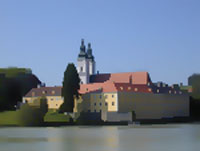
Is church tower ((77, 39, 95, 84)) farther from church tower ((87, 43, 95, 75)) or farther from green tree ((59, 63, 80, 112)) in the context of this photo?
green tree ((59, 63, 80, 112))

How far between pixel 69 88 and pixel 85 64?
3287 centimetres

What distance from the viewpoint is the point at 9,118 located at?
233ft

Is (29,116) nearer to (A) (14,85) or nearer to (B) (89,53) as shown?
(A) (14,85)

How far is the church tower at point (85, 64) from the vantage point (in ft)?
358

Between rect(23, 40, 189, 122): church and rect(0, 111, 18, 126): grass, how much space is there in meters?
4.51

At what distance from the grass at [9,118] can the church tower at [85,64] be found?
37170 mm

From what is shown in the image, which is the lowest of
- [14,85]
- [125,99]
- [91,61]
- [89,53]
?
[125,99]

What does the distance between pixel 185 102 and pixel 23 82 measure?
30.6 m

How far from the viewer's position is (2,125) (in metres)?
71.7

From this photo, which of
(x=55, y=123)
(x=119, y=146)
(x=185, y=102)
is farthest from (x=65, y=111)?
(x=119, y=146)

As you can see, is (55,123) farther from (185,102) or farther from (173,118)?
(185,102)

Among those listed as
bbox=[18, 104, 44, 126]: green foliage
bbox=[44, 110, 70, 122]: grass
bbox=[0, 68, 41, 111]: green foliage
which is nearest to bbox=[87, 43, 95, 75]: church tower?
bbox=[0, 68, 41, 111]: green foliage

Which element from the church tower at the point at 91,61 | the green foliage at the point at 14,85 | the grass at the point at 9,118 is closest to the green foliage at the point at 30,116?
the grass at the point at 9,118

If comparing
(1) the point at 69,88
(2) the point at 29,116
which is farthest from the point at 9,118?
(1) the point at 69,88
